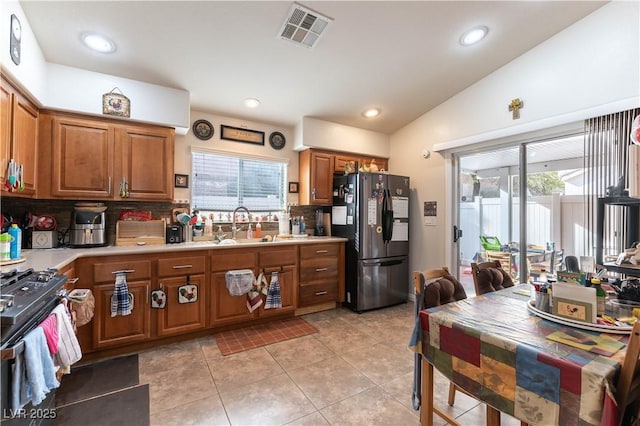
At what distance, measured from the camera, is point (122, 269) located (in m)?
2.44

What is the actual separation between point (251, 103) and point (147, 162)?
1293 mm

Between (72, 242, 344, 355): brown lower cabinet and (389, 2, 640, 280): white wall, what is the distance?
1664 millimetres

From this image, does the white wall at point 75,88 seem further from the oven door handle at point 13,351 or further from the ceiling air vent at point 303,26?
the oven door handle at point 13,351

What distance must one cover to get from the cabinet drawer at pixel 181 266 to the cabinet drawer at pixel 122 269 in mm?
110

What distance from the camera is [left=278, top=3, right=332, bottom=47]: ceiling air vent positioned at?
218 centimetres

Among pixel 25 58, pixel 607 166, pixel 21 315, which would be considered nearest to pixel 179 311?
pixel 21 315

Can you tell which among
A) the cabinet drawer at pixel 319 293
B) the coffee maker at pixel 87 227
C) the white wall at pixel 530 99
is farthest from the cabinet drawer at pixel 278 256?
the white wall at pixel 530 99

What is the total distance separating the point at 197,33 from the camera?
2.30 metres

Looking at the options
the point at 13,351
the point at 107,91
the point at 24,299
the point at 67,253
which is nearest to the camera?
the point at 13,351

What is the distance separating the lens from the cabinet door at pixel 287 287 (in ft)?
10.6

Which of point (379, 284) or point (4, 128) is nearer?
point (4, 128)

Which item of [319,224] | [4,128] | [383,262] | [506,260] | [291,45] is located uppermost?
[291,45]

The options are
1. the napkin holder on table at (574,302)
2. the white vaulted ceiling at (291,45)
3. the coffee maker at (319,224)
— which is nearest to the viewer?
the napkin holder on table at (574,302)

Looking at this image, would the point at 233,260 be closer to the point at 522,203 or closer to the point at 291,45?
the point at 291,45
